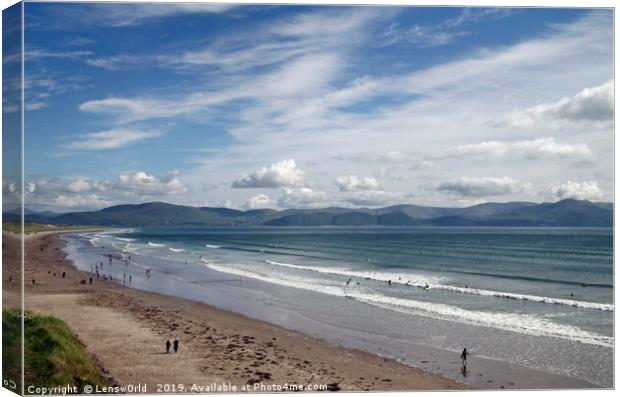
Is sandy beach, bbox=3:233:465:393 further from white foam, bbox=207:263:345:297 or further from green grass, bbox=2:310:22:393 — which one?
white foam, bbox=207:263:345:297

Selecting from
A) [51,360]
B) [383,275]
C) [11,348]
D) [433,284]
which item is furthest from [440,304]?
[11,348]

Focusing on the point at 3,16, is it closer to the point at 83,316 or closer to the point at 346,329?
the point at 83,316

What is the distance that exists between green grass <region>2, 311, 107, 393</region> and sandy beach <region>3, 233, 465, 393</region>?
63cm

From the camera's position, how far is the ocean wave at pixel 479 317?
1997cm

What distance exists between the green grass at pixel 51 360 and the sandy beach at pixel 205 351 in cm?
63

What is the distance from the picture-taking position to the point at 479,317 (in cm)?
2348

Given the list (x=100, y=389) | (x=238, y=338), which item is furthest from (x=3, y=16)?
(x=238, y=338)

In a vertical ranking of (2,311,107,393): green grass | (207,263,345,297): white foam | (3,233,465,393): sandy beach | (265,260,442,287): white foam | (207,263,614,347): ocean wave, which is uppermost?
(2,311,107,393): green grass

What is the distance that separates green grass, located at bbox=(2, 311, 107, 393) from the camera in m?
10.9

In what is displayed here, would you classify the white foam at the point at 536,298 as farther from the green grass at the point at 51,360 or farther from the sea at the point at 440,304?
the green grass at the point at 51,360

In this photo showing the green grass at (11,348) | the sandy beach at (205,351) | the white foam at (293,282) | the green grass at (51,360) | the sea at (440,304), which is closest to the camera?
the green grass at (11,348)

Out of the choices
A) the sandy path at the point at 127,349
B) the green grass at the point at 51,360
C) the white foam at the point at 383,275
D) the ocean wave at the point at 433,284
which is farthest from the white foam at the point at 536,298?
the green grass at the point at 51,360

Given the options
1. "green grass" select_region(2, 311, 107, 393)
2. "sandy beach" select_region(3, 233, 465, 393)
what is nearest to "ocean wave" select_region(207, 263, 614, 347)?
"sandy beach" select_region(3, 233, 465, 393)

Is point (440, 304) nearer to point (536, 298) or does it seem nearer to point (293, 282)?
point (536, 298)
